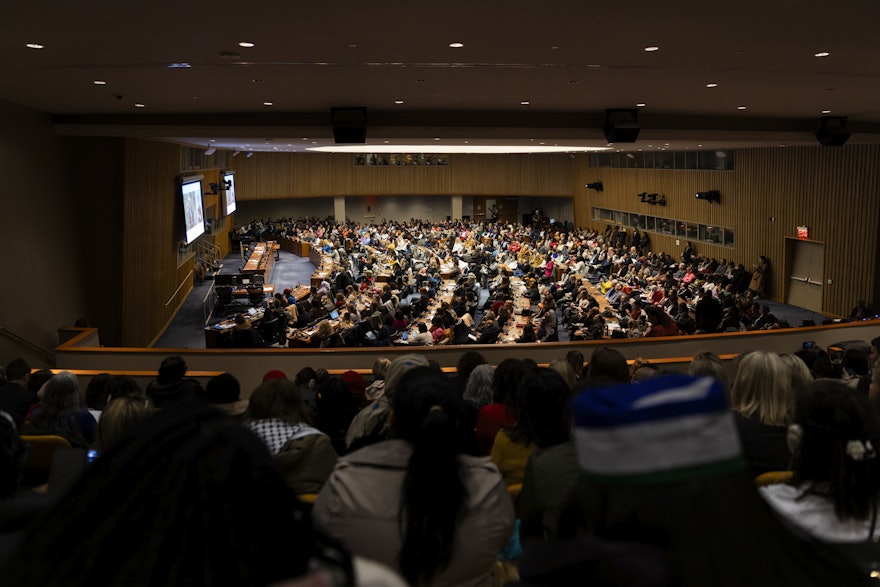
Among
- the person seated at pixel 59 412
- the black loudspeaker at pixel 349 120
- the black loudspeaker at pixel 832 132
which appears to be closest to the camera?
the person seated at pixel 59 412

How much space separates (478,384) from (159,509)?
426 centimetres

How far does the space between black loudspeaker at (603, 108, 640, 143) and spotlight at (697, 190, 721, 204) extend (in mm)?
12323

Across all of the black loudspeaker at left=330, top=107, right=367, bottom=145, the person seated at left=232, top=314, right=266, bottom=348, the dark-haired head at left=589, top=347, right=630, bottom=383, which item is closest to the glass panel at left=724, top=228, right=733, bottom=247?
the black loudspeaker at left=330, top=107, right=367, bottom=145

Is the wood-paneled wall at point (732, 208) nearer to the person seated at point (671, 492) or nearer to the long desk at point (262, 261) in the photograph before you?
the long desk at point (262, 261)

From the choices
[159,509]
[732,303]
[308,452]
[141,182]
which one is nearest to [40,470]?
[308,452]

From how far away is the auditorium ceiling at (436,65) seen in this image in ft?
16.7

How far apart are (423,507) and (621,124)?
10186 millimetres

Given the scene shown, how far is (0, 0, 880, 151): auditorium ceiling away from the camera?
510 centimetres

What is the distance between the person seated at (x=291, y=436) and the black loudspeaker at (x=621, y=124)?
9.01 meters

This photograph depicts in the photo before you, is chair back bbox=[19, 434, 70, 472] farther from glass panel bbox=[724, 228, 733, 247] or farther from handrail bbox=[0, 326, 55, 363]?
glass panel bbox=[724, 228, 733, 247]

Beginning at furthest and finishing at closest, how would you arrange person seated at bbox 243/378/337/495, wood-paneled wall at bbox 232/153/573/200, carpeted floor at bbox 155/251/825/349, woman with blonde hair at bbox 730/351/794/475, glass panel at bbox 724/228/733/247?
wood-paneled wall at bbox 232/153/573/200 < glass panel at bbox 724/228/733/247 < carpeted floor at bbox 155/251/825/349 < woman with blonde hair at bbox 730/351/794/475 < person seated at bbox 243/378/337/495

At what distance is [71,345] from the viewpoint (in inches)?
392

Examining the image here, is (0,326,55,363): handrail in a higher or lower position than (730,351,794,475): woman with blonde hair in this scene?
lower

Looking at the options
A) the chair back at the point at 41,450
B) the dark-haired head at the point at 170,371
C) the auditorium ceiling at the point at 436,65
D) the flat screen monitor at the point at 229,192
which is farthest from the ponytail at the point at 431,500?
the flat screen monitor at the point at 229,192
